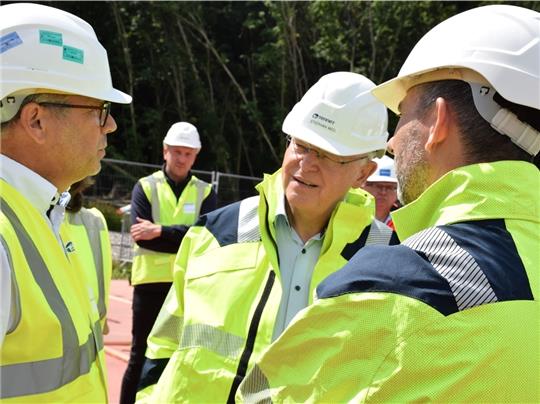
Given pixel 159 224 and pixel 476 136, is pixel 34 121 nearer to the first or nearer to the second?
pixel 476 136

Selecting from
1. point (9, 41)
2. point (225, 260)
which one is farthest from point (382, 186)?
point (9, 41)

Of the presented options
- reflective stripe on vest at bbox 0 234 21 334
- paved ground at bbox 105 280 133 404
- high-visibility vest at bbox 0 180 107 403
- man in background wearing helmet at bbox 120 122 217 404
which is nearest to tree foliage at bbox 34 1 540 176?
paved ground at bbox 105 280 133 404

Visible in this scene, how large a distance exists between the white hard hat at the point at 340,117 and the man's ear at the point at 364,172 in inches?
4.6

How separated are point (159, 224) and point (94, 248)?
201 cm

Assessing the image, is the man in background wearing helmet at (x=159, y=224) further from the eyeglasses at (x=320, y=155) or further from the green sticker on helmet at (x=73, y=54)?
the green sticker on helmet at (x=73, y=54)

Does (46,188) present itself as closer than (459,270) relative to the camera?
No

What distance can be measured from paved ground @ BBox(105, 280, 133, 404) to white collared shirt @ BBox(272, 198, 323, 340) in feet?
12.4

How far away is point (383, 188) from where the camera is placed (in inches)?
225

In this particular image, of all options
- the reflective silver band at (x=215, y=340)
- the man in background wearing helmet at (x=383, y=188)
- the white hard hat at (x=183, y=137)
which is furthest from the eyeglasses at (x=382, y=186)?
the reflective silver band at (x=215, y=340)

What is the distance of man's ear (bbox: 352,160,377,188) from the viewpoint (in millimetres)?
2984

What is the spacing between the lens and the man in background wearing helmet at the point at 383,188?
5.67 metres

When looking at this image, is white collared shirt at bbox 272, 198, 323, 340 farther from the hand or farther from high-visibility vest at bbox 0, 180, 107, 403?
the hand

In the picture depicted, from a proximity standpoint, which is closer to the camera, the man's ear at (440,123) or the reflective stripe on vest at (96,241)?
the man's ear at (440,123)

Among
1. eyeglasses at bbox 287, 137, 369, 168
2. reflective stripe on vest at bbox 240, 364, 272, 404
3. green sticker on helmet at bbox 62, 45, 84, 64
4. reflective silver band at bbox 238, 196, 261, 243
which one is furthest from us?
eyeglasses at bbox 287, 137, 369, 168
